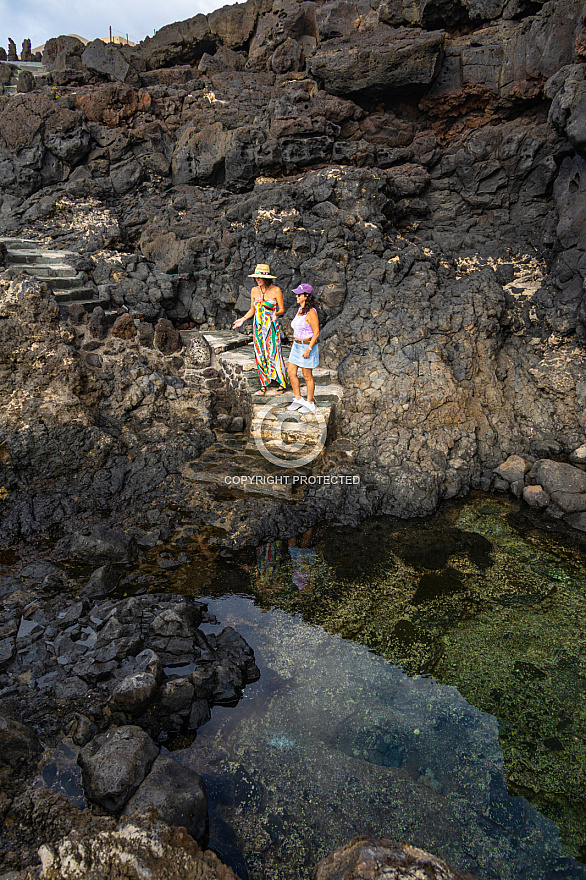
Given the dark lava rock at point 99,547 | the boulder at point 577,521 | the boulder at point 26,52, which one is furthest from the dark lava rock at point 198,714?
the boulder at point 26,52

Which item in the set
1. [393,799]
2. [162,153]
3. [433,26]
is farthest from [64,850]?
[433,26]

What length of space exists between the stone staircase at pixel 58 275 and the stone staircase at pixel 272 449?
3240mm

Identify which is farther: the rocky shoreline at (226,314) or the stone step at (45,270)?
the stone step at (45,270)

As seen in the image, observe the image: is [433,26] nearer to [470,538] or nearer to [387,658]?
[470,538]

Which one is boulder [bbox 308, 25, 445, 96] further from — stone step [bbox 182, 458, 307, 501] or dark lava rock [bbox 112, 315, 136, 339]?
stone step [bbox 182, 458, 307, 501]

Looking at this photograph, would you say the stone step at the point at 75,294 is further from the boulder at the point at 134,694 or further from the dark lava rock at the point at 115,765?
the dark lava rock at the point at 115,765

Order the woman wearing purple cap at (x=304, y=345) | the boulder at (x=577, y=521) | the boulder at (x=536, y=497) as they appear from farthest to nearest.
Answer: the woman wearing purple cap at (x=304, y=345)
the boulder at (x=536, y=497)
the boulder at (x=577, y=521)

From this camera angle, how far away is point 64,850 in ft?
8.68

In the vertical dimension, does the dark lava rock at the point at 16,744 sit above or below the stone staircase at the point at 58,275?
below

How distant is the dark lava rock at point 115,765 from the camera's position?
304cm

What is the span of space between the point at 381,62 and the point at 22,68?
39.9 feet

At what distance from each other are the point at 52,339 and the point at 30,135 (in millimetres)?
6595

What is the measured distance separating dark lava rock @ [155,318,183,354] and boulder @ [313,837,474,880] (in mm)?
7027

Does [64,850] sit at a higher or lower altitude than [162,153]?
lower
